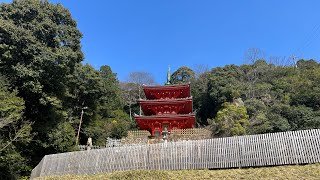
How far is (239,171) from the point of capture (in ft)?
29.8

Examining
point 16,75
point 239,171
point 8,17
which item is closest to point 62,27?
point 8,17

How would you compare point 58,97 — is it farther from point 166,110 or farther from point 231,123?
point 231,123

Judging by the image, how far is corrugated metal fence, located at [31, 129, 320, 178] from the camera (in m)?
9.14

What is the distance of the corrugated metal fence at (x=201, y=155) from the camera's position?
30.0ft

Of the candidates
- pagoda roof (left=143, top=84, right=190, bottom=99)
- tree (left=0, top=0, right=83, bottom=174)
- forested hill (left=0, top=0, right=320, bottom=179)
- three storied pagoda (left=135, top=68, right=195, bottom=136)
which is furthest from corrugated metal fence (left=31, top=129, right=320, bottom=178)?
pagoda roof (left=143, top=84, right=190, bottom=99)

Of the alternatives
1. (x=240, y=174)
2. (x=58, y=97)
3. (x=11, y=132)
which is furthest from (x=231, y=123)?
(x=11, y=132)

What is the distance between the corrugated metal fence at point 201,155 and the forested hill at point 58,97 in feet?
13.2

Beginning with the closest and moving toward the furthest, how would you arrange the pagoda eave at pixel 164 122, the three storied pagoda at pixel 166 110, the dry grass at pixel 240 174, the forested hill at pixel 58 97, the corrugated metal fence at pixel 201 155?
the dry grass at pixel 240 174 < the corrugated metal fence at pixel 201 155 < the forested hill at pixel 58 97 < the pagoda eave at pixel 164 122 < the three storied pagoda at pixel 166 110

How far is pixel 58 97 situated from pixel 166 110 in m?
11.9

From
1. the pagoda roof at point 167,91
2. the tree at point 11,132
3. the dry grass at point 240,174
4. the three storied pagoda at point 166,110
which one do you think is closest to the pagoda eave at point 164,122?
the three storied pagoda at point 166,110

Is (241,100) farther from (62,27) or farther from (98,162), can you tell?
(98,162)

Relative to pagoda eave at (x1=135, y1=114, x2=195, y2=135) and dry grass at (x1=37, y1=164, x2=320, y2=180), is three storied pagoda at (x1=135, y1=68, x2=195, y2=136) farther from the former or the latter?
dry grass at (x1=37, y1=164, x2=320, y2=180)

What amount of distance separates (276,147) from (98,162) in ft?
20.8

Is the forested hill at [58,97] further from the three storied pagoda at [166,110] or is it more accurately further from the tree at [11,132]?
the three storied pagoda at [166,110]
